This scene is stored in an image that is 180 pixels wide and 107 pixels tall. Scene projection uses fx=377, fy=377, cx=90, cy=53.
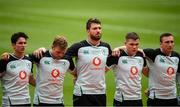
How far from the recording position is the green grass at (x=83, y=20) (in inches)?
236

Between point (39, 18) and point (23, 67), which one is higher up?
point (39, 18)

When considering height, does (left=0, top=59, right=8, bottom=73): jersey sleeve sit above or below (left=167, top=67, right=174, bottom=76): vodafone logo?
above

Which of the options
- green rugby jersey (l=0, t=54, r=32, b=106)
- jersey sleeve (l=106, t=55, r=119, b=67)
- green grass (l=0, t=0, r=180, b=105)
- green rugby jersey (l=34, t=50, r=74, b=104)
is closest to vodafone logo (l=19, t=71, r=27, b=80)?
green rugby jersey (l=0, t=54, r=32, b=106)

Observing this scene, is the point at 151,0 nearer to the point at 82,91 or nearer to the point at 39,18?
the point at 39,18

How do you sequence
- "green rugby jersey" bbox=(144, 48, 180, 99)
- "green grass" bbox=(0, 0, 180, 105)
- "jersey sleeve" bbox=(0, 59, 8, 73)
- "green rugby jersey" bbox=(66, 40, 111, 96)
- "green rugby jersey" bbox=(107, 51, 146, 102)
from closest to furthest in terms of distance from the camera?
1. "jersey sleeve" bbox=(0, 59, 8, 73)
2. "green rugby jersey" bbox=(66, 40, 111, 96)
3. "green rugby jersey" bbox=(107, 51, 146, 102)
4. "green rugby jersey" bbox=(144, 48, 180, 99)
5. "green grass" bbox=(0, 0, 180, 105)

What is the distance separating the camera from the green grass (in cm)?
600

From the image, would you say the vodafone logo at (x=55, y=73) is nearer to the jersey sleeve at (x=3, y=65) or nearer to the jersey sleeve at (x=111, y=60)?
the jersey sleeve at (x=3, y=65)

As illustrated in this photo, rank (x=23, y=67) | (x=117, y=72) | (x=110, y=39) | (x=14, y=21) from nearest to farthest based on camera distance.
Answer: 1. (x=23, y=67)
2. (x=117, y=72)
3. (x=14, y=21)
4. (x=110, y=39)

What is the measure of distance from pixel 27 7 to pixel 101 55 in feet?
6.69

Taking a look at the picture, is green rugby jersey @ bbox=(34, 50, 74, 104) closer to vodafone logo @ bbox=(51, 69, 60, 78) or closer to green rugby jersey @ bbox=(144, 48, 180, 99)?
vodafone logo @ bbox=(51, 69, 60, 78)

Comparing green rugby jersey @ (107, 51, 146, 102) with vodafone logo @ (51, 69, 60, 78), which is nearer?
vodafone logo @ (51, 69, 60, 78)

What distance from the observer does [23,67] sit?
14.4 ft

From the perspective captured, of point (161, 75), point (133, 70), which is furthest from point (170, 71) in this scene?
point (133, 70)

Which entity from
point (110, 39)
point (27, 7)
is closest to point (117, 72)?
point (110, 39)
